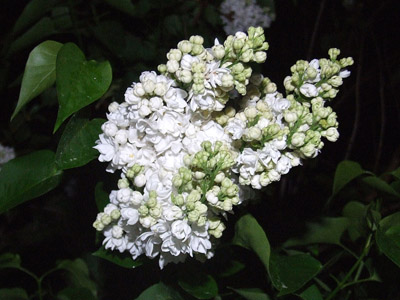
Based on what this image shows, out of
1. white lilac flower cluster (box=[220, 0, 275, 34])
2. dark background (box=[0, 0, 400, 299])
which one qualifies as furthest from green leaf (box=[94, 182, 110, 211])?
white lilac flower cluster (box=[220, 0, 275, 34])

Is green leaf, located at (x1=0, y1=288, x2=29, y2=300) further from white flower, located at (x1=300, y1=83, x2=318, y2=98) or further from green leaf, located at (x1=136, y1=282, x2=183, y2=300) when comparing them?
white flower, located at (x1=300, y1=83, x2=318, y2=98)

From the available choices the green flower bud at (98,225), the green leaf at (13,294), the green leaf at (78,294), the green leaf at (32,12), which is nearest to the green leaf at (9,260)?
the green leaf at (13,294)

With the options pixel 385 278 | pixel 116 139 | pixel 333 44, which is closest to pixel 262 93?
pixel 116 139

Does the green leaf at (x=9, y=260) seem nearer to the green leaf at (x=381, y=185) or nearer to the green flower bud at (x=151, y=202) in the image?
the green flower bud at (x=151, y=202)

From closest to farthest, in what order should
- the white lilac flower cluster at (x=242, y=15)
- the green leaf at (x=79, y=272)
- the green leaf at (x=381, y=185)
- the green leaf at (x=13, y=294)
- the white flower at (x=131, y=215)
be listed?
the white flower at (x=131, y=215) < the green leaf at (x=381, y=185) < the green leaf at (x=13, y=294) < the green leaf at (x=79, y=272) < the white lilac flower cluster at (x=242, y=15)

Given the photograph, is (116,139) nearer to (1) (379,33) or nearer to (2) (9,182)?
(2) (9,182)
